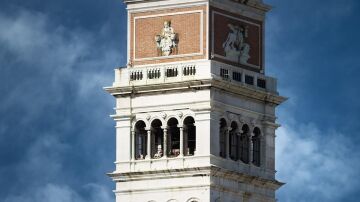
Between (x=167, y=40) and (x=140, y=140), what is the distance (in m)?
4.89

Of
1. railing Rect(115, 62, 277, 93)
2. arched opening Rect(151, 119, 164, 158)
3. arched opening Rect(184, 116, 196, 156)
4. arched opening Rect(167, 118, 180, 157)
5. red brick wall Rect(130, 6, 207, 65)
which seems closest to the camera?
railing Rect(115, 62, 277, 93)

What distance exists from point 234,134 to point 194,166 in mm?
3193

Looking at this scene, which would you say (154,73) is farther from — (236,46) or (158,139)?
(236,46)

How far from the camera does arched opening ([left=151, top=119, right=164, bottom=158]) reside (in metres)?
130

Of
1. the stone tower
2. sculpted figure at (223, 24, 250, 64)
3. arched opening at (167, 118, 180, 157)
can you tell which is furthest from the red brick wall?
arched opening at (167, 118, 180, 157)

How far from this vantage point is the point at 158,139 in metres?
130

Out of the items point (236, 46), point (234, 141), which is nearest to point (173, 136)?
point (234, 141)

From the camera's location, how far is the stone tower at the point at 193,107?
421 ft

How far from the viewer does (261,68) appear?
132m

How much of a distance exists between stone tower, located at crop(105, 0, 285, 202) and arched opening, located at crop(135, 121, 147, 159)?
0.15 feet

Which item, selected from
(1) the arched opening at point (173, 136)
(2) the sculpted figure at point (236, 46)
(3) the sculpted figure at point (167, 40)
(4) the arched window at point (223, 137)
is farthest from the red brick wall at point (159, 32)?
(4) the arched window at point (223, 137)

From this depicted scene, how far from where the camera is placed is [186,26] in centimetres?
12962

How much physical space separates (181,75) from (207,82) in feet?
5.24

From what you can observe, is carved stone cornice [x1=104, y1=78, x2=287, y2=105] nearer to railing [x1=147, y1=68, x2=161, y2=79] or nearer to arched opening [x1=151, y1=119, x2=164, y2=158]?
railing [x1=147, y1=68, x2=161, y2=79]
